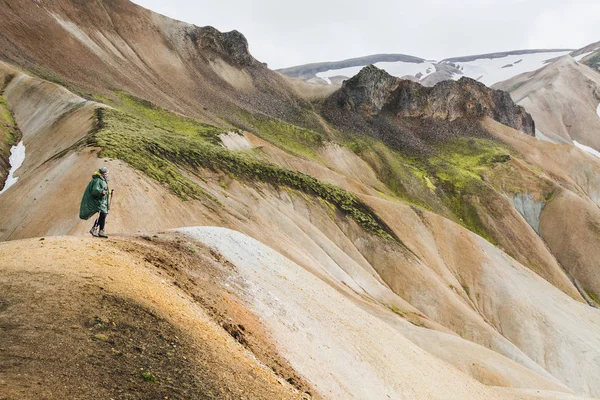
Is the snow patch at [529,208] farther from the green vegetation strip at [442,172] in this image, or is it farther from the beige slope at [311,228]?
the beige slope at [311,228]

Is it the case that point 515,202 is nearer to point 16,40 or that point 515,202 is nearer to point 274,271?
point 274,271

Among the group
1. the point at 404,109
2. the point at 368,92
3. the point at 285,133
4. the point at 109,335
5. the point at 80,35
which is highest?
the point at 368,92

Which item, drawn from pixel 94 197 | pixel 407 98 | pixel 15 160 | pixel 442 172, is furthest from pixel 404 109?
pixel 94 197

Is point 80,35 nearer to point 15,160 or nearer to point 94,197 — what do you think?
point 15,160

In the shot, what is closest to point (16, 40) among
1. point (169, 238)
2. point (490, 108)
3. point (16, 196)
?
point (16, 196)

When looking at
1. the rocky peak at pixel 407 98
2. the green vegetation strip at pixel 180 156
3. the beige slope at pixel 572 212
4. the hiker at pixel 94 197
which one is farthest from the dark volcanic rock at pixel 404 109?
the hiker at pixel 94 197

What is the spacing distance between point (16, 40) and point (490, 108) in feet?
378

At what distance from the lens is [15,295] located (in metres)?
9.52

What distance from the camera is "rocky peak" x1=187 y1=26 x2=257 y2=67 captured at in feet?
328

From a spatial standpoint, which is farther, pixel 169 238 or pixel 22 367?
pixel 169 238

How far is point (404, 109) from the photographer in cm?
11006

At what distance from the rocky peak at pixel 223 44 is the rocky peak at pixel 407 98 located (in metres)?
24.5

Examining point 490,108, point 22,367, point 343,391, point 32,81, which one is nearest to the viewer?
point 22,367

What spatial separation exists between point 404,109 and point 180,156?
85.6m
